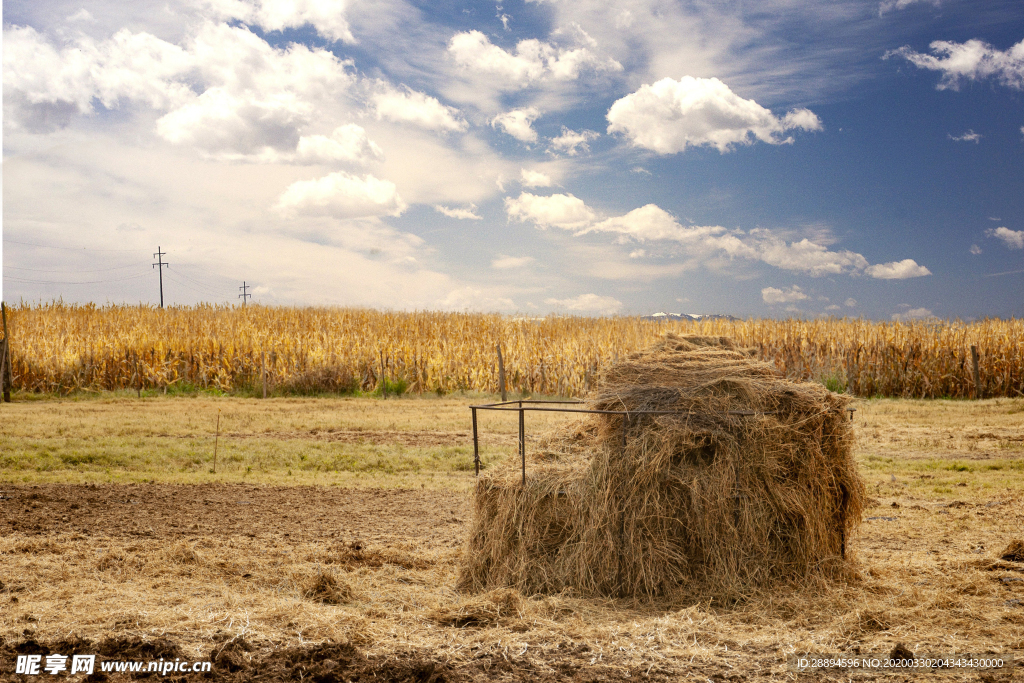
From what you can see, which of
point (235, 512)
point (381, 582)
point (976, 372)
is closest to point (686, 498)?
point (381, 582)

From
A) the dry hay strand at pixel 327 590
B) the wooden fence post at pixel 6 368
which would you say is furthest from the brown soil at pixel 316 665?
the wooden fence post at pixel 6 368

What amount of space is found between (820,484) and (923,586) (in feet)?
4.21

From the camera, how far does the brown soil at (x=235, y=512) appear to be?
777 centimetres

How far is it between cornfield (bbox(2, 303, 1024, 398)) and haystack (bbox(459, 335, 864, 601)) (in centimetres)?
1457

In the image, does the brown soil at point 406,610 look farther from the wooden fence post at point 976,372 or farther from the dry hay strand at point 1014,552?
the wooden fence post at point 976,372

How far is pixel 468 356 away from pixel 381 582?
16.9 metres

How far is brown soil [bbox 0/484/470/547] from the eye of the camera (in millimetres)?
7770

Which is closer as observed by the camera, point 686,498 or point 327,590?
point 686,498

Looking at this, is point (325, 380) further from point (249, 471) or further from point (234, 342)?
point (249, 471)

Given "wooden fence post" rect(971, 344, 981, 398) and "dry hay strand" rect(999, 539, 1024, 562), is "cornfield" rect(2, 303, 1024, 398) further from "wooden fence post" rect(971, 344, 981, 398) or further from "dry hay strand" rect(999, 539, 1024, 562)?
"dry hay strand" rect(999, 539, 1024, 562)

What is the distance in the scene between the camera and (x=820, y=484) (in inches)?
228

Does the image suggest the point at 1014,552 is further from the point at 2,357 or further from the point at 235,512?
the point at 2,357

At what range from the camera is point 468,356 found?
904 inches

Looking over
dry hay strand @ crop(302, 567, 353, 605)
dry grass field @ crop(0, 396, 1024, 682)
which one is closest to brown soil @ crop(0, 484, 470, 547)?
dry grass field @ crop(0, 396, 1024, 682)
